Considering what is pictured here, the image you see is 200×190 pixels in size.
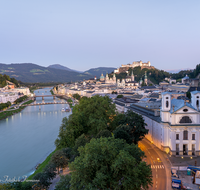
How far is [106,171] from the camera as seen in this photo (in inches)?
266

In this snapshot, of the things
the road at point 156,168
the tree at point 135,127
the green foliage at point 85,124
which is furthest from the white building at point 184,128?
the green foliage at point 85,124

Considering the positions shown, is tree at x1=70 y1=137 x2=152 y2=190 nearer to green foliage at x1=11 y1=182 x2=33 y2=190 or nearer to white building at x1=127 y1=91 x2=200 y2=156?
green foliage at x1=11 y1=182 x2=33 y2=190

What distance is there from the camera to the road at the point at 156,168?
8367 mm

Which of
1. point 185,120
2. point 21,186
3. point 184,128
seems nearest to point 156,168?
point 184,128

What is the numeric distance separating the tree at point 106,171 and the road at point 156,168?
1.85m

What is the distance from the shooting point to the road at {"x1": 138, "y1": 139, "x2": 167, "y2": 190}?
8367mm

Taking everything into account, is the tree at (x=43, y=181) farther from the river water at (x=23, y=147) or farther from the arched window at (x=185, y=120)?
the arched window at (x=185, y=120)

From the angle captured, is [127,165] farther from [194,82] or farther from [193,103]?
[194,82]

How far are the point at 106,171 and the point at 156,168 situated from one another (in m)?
4.36

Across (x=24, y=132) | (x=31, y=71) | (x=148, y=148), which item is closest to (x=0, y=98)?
(x=24, y=132)

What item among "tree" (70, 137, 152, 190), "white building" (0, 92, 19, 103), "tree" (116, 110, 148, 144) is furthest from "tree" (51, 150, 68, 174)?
"white building" (0, 92, 19, 103)

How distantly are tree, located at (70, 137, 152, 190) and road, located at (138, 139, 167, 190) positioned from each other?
6.07 feet

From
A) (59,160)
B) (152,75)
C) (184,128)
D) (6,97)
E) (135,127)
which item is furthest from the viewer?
(152,75)

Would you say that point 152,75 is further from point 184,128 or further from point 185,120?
point 184,128
